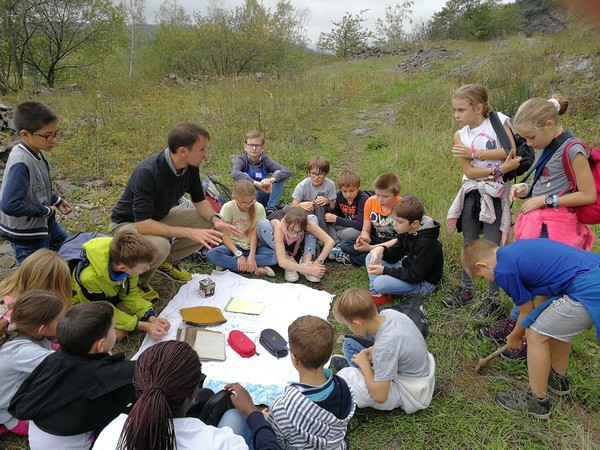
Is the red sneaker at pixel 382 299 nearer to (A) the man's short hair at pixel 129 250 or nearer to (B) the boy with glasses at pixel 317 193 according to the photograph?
(B) the boy with glasses at pixel 317 193

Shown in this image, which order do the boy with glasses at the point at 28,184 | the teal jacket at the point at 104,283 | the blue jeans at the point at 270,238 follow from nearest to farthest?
the teal jacket at the point at 104,283, the boy with glasses at the point at 28,184, the blue jeans at the point at 270,238

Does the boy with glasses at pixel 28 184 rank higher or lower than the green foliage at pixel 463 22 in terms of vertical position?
lower

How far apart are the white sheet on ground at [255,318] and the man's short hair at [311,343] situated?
0.71 m

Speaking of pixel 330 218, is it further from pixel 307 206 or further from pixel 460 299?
pixel 460 299

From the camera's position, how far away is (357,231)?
422 centimetres

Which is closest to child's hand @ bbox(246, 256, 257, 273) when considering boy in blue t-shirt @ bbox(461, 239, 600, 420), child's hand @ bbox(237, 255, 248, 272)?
child's hand @ bbox(237, 255, 248, 272)

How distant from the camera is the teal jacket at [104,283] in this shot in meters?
2.81

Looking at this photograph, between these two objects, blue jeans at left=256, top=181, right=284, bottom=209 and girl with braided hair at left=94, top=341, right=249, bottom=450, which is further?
blue jeans at left=256, top=181, right=284, bottom=209

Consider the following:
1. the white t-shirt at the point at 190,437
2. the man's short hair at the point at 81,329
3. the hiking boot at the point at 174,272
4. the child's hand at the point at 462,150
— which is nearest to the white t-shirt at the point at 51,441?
the man's short hair at the point at 81,329

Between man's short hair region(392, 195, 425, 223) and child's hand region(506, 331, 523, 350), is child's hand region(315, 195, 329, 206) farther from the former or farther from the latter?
child's hand region(506, 331, 523, 350)

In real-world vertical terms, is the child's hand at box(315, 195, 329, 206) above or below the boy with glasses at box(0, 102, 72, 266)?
below

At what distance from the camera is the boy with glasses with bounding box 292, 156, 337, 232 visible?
14.4 feet

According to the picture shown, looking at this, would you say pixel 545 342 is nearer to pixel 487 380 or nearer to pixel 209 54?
pixel 487 380

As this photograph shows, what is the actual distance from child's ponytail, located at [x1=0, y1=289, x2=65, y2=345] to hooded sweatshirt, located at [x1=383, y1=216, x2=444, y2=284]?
2425mm
